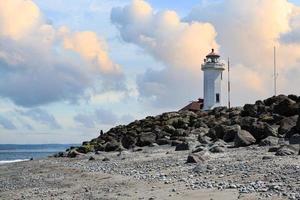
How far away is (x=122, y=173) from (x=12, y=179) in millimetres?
7303

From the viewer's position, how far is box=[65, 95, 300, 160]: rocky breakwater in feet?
73.2

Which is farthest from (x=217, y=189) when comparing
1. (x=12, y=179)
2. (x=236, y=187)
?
(x=12, y=179)

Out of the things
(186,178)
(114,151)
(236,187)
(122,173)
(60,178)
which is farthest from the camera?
(114,151)

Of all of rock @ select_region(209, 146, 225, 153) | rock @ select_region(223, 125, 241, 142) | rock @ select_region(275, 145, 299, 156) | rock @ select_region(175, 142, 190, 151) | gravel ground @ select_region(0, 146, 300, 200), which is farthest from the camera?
rock @ select_region(223, 125, 241, 142)

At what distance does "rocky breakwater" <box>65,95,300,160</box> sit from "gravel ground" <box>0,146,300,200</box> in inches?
43.7

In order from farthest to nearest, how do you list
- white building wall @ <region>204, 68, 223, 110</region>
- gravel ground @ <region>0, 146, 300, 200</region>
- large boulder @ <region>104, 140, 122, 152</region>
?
white building wall @ <region>204, 68, 223, 110</region> → large boulder @ <region>104, 140, 122, 152</region> → gravel ground @ <region>0, 146, 300, 200</region>

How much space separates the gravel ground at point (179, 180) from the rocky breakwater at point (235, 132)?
111 cm

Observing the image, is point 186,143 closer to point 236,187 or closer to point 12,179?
point 12,179

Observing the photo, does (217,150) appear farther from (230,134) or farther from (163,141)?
(163,141)

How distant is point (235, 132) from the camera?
2498 cm

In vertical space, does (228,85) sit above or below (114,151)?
above

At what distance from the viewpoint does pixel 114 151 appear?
31609 millimetres

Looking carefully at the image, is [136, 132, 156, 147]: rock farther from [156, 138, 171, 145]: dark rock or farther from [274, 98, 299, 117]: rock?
[274, 98, 299, 117]: rock

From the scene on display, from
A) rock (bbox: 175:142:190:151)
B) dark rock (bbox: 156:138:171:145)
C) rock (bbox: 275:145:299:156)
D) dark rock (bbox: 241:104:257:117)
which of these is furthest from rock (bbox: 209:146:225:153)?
dark rock (bbox: 241:104:257:117)
